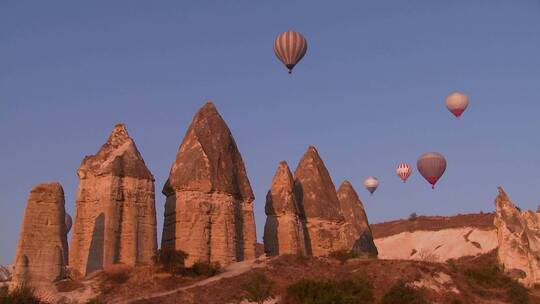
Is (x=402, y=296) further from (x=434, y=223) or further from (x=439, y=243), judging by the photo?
(x=434, y=223)

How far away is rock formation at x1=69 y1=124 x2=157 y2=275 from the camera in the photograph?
1161 inches

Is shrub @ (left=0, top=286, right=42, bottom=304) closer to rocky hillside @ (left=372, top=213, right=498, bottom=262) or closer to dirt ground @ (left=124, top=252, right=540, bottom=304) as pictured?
dirt ground @ (left=124, top=252, right=540, bottom=304)

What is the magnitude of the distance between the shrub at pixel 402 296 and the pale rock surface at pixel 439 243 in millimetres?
37761

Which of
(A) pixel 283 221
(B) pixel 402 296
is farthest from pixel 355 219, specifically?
(B) pixel 402 296

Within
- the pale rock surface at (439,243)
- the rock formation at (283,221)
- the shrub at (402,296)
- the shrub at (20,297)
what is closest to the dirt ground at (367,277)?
the shrub at (402,296)

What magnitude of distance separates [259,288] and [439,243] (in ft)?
156

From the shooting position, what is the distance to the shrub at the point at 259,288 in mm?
25734

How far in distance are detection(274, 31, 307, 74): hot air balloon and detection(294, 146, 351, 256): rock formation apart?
7823 mm

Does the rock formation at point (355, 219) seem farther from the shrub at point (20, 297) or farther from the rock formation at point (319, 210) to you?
the shrub at point (20, 297)

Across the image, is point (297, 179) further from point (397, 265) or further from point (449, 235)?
point (449, 235)

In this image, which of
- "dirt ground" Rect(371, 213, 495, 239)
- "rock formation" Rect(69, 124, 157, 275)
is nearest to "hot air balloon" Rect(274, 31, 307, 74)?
"rock formation" Rect(69, 124, 157, 275)

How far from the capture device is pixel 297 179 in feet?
134

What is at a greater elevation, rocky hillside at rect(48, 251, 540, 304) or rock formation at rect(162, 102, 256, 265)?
rock formation at rect(162, 102, 256, 265)

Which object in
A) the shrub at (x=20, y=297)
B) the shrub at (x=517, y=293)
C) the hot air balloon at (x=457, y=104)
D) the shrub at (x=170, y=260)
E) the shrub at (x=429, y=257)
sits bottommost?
the shrub at (x=517, y=293)
